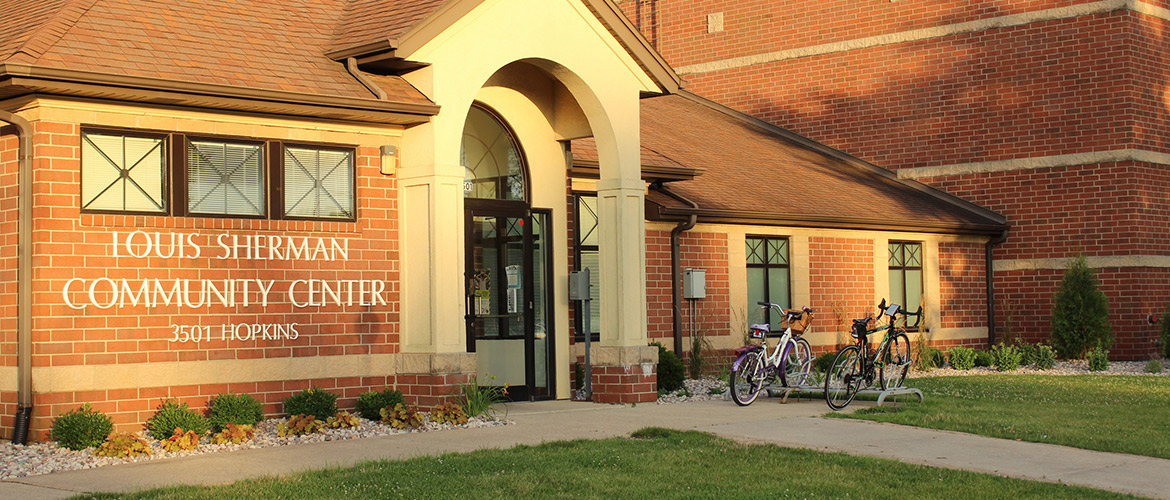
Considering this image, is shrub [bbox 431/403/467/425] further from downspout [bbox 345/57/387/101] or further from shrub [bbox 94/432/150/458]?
downspout [bbox 345/57/387/101]

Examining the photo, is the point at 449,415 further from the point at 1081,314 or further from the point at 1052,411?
the point at 1081,314

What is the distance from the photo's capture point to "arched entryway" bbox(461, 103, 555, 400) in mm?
14938

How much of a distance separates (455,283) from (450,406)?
1343 mm

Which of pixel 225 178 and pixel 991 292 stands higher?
pixel 225 178

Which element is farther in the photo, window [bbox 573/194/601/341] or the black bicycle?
window [bbox 573/194/601/341]

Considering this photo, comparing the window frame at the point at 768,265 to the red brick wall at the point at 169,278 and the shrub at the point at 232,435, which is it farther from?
the shrub at the point at 232,435

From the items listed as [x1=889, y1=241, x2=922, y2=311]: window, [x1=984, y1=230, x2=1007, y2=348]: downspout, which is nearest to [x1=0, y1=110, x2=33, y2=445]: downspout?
[x1=889, y1=241, x2=922, y2=311]: window

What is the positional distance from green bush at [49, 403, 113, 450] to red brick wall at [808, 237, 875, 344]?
1311 centimetres

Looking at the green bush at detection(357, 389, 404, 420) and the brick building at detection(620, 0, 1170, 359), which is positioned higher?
the brick building at detection(620, 0, 1170, 359)

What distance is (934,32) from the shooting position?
25469 mm

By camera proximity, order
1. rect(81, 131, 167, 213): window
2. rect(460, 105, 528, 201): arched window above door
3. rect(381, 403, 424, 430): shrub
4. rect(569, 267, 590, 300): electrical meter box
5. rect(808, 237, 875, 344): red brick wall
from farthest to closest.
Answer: rect(808, 237, 875, 344): red brick wall
rect(569, 267, 590, 300): electrical meter box
rect(460, 105, 528, 201): arched window above door
rect(381, 403, 424, 430): shrub
rect(81, 131, 167, 213): window

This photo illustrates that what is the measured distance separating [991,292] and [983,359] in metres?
2.60

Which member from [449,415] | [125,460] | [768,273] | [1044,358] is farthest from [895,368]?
[1044,358]

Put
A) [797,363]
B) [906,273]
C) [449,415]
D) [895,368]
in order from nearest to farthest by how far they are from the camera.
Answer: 1. [449,415]
2. [895,368]
3. [797,363]
4. [906,273]
